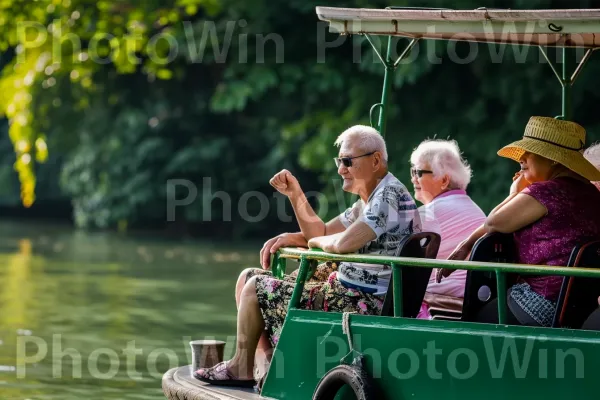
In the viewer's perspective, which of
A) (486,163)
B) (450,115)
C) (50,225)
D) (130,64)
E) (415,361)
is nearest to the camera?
(415,361)

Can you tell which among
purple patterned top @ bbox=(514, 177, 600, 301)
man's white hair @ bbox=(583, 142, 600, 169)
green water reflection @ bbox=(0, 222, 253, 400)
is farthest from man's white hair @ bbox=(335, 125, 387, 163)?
green water reflection @ bbox=(0, 222, 253, 400)

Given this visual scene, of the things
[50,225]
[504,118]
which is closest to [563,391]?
[504,118]

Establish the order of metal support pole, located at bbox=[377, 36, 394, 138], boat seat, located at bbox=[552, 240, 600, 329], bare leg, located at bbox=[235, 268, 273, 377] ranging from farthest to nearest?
metal support pole, located at bbox=[377, 36, 394, 138], bare leg, located at bbox=[235, 268, 273, 377], boat seat, located at bbox=[552, 240, 600, 329]

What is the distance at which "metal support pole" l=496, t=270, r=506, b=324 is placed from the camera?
5918mm

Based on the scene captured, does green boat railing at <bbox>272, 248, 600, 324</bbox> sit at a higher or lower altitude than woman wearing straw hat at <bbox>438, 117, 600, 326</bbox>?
lower

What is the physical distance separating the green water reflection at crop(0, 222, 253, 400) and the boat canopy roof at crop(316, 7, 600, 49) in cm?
317

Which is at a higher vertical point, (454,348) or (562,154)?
(562,154)

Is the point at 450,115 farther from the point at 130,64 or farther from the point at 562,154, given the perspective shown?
the point at 562,154

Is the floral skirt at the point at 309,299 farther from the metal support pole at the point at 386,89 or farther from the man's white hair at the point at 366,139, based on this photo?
the metal support pole at the point at 386,89

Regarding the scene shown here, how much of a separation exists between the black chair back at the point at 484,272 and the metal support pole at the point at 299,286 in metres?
0.79

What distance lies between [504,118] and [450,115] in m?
1.19

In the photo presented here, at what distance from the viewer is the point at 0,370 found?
10.4 m

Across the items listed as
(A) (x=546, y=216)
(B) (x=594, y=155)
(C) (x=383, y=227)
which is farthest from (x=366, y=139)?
(B) (x=594, y=155)

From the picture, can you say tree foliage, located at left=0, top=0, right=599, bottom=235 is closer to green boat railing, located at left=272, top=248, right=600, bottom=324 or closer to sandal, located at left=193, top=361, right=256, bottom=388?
sandal, located at left=193, top=361, right=256, bottom=388
